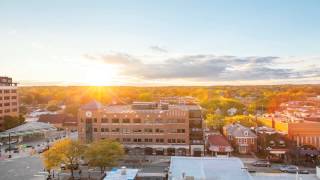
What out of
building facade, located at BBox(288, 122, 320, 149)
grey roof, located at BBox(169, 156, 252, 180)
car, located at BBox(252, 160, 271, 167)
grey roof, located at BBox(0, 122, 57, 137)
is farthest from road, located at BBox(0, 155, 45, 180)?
building facade, located at BBox(288, 122, 320, 149)

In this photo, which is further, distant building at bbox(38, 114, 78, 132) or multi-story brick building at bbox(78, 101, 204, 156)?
distant building at bbox(38, 114, 78, 132)

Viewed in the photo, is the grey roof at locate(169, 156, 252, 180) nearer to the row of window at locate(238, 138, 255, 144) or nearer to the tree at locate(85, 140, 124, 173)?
the tree at locate(85, 140, 124, 173)

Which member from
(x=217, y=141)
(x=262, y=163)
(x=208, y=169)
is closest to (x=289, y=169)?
(x=262, y=163)

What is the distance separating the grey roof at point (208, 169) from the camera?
38.4 metres

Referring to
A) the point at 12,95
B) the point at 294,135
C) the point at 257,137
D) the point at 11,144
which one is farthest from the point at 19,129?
the point at 294,135

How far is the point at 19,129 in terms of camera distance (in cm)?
8706

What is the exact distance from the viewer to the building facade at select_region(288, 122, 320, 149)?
66.6m

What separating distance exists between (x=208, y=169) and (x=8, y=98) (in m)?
79.4

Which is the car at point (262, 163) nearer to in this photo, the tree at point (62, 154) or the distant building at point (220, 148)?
the distant building at point (220, 148)

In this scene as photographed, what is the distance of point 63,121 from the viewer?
10738 cm

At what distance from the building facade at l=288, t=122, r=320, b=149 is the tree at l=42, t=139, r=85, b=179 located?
1554 inches

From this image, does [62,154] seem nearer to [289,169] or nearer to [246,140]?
[289,169]

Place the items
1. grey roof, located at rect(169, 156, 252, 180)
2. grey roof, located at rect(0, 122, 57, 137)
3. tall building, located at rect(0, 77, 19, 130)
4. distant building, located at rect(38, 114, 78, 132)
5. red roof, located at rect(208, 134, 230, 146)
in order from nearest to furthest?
grey roof, located at rect(169, 156, 252, 180) < red roof, located at rect(208, 134, 230, 146) < grey roof, located at rect(0, 122, 57, 137) < tall building, located at rect(0, 77, 19, 130) < distant building, located at rect(38, 114, 78, 132)

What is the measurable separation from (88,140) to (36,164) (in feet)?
40.1
